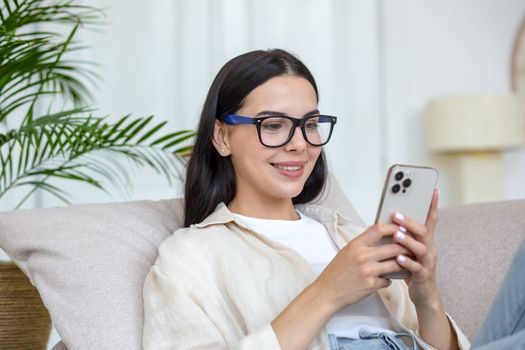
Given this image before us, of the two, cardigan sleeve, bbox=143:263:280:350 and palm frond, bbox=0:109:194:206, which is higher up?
palm frond, bbox=0:109:194:206

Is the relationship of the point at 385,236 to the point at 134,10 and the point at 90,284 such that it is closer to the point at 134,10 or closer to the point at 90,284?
the point at 90,284

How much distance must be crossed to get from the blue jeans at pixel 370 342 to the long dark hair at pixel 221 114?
440 millimetres

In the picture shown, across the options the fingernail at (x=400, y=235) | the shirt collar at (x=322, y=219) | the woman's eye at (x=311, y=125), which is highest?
the woman's eye at (x=311, y=125)

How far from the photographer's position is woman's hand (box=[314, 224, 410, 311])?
3.68 ft

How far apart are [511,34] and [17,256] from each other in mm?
3644

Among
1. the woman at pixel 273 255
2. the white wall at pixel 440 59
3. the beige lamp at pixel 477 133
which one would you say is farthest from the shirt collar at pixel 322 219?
the white wall at pixel 440 59

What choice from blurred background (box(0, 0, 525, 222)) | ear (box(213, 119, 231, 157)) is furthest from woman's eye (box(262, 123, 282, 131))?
blurred background (box(0, 0, 525, 222))

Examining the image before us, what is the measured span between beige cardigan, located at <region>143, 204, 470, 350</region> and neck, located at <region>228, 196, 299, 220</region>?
70 millimetres

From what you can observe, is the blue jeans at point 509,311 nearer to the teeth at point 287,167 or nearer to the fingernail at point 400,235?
the fingernail at point 400,235

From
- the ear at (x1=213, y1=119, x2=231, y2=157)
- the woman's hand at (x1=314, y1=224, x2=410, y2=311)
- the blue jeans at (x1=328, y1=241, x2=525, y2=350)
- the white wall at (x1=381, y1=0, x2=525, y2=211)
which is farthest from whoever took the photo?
the white wall at (x1=381, y1=0, x2=525, y2=211)

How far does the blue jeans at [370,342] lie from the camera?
1.27 m

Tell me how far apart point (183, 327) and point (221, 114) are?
0.50m

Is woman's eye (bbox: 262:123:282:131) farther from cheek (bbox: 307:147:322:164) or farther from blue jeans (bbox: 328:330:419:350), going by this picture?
blue jeans (bbox: 328:330:419:350)

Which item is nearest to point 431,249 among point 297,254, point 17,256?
point 297,254
